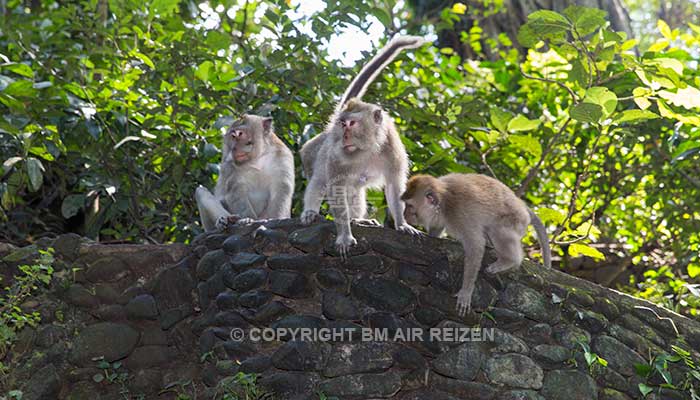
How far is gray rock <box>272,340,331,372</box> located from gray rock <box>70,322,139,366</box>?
45.5 inches

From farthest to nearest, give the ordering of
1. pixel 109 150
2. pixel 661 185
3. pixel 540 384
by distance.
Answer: pixel 661 185
pixel 109 150
pixel 540 384

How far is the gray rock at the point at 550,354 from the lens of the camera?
5211mm

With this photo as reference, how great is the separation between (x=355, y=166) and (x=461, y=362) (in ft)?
4.91

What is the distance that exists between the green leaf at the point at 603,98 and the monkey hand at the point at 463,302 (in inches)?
65.9

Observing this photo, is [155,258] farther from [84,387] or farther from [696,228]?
[696,228]

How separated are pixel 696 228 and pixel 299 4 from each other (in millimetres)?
4426

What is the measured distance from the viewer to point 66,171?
7.61 metres

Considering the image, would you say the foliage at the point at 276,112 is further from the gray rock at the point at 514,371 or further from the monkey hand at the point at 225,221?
the gray rock at the point at 514,371

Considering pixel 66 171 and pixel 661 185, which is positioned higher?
pixel 66 171

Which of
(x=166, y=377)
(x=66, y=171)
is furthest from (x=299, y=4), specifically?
(x=166, y=377)

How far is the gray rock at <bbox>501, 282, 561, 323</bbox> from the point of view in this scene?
5430 millimetres

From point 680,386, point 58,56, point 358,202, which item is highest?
point 58,56

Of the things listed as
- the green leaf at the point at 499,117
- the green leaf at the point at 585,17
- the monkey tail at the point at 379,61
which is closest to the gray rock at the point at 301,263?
the monkey tail at the point at 379,61

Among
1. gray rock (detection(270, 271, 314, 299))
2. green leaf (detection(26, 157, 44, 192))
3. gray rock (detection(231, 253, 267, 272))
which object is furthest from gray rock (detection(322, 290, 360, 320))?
green leaf (detection(26, 157, 44, 192))
